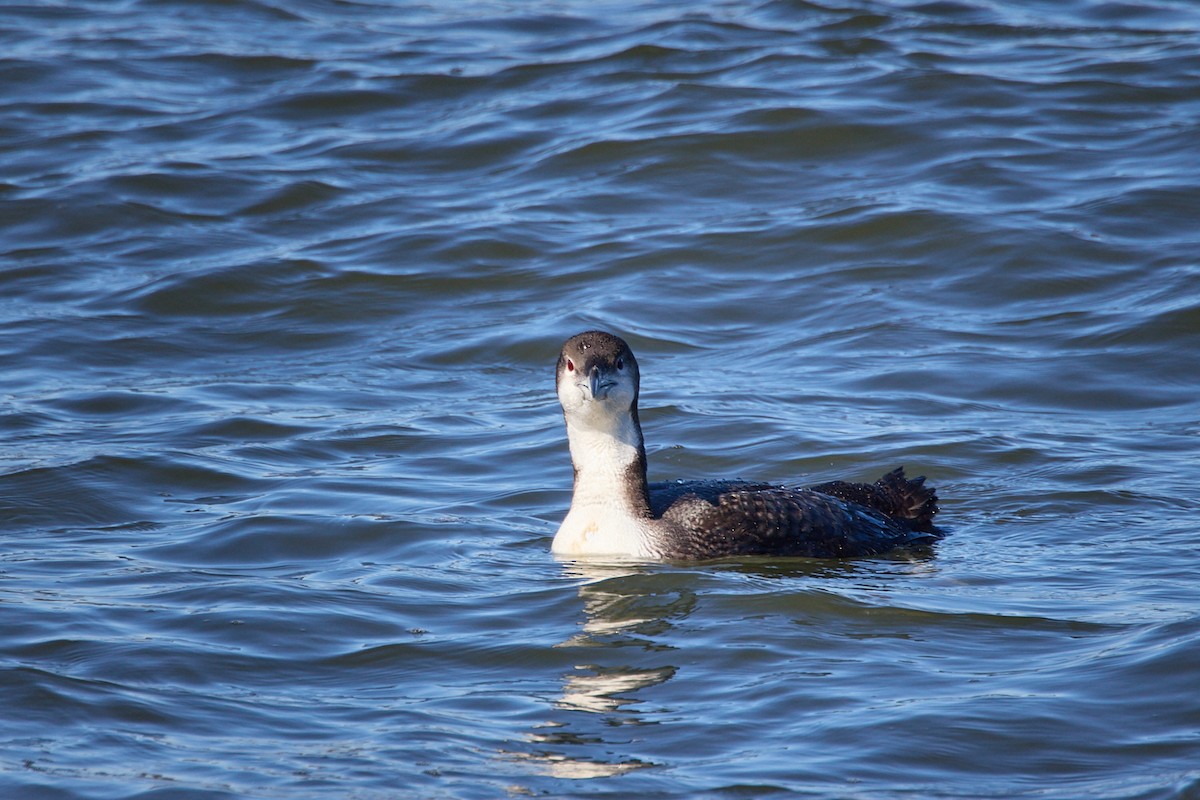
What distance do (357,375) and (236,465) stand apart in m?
1.88

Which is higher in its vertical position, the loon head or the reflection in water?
A: the loon head

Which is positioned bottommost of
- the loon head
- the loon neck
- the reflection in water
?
the reflection in water

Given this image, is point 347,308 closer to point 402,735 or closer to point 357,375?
point 357,375

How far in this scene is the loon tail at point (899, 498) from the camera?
7.78 m

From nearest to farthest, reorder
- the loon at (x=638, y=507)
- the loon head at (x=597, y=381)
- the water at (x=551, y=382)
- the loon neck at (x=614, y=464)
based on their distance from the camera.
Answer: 1. the water at (x=551, y=382)
2. the loon head at (x=597, y=381)
3. the loon at (x=638, y=507)
4. the loon neck at (x=614, y=464)

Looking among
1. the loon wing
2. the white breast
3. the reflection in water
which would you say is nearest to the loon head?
the white breast

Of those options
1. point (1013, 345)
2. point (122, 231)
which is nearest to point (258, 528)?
point (1013, 345)

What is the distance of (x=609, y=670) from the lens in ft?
19.4

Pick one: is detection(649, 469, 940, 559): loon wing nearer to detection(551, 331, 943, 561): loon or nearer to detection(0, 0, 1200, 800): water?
detection(551, 331, 943, 561): loon

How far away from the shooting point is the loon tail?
306 inches

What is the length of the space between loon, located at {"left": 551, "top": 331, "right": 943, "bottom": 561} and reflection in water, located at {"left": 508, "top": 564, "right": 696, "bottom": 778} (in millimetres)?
203

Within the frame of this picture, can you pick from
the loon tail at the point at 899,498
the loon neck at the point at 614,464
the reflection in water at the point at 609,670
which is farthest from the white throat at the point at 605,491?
the loon tail at the point at 899,498

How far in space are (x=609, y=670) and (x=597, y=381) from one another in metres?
1.55

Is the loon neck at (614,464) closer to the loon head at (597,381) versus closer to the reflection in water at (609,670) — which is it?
the loon head at (597,381)
